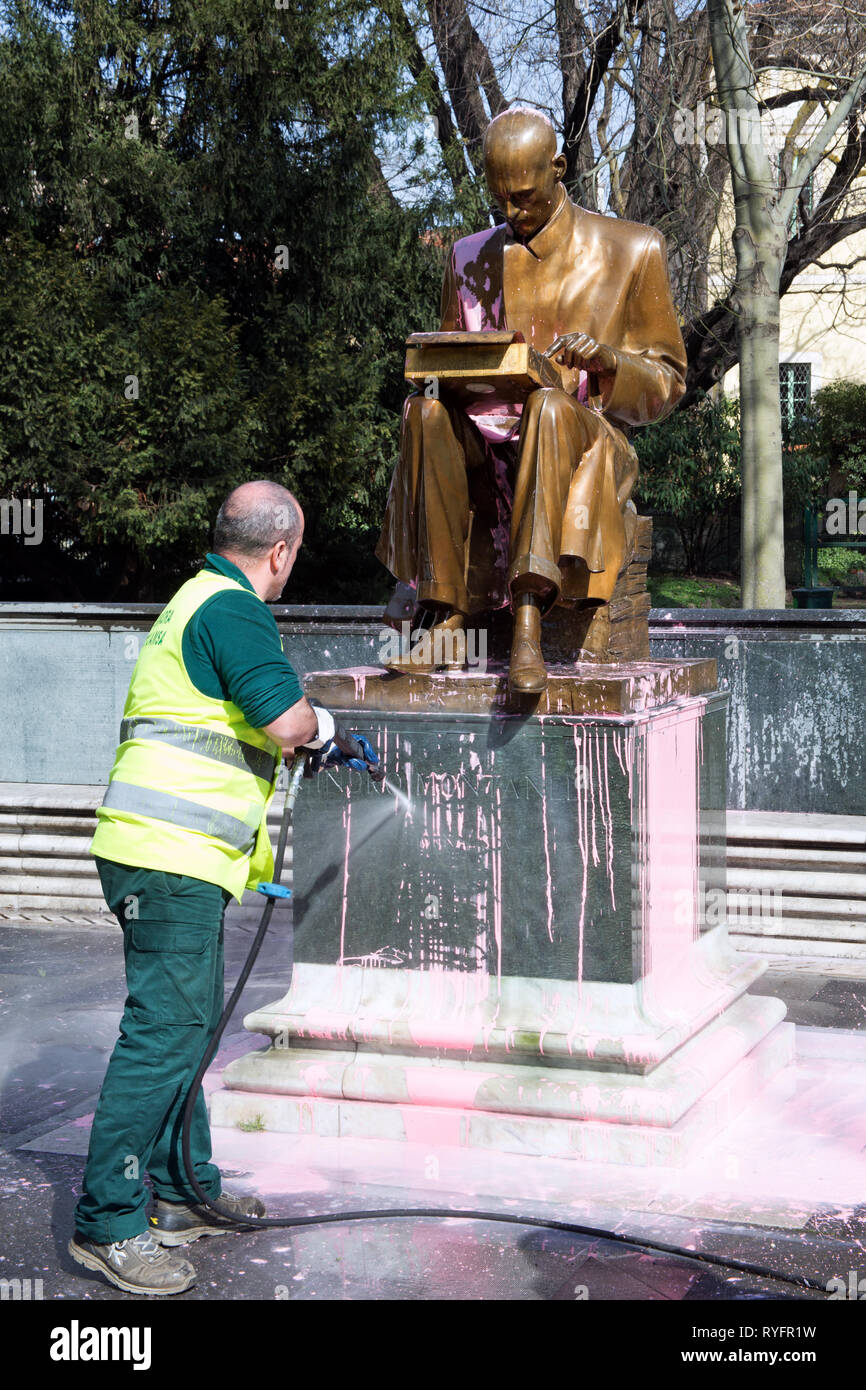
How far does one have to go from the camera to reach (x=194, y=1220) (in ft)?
12.0

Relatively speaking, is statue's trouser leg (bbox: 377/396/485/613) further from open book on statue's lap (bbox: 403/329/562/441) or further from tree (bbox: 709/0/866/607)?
tree (bbox: 709/0/866/607)

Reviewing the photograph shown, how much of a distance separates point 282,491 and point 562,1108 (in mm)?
1839

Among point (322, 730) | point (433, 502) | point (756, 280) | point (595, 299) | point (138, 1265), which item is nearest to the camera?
point (138, 1265)

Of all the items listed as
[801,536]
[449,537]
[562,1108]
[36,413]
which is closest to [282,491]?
[449,537]

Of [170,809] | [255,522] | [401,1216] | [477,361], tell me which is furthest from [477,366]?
[401,1216]

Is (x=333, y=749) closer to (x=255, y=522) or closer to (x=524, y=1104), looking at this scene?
(x=255, y=522)

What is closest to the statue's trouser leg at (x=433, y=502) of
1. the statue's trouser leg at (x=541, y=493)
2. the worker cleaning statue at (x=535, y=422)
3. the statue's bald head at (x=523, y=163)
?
the worker cleaning statue at (x=535, y=422)

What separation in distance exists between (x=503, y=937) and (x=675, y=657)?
2.71 metres

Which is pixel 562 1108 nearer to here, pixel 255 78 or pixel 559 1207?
pixel 559 1207

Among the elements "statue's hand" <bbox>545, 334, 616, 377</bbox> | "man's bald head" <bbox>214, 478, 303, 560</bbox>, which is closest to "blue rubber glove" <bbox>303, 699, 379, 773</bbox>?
"man's bald head" <bbox>214, 478, 303, 560</bbox>

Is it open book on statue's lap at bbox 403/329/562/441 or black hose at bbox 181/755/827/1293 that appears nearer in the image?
black hose at bbox 181/755/827/1293

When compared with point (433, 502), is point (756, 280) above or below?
above

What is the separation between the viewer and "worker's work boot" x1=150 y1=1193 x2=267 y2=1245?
3598mm

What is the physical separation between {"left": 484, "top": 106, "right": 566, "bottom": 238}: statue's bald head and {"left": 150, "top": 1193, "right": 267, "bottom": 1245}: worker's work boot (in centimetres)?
313
